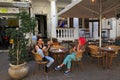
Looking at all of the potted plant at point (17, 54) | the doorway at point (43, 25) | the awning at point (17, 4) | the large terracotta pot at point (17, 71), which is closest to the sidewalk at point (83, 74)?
the large terracotta pot at point (17, 71)

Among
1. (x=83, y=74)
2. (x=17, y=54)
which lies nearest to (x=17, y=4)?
(x=17, y=54)

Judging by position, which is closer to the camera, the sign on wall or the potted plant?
the potted plant

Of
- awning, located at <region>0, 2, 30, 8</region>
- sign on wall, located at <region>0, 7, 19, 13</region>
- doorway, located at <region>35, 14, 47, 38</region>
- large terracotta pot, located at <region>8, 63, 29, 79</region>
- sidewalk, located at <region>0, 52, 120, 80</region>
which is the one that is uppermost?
awning, located at <region>0, 2, 30, 8</region>

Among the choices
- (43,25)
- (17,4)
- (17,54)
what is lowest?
(17,54)

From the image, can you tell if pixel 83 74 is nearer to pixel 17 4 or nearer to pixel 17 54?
pixel 17 54

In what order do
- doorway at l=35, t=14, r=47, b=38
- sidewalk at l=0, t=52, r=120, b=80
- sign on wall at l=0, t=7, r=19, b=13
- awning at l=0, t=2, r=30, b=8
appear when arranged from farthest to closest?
doorway at l=35, t=14, r=47, b=38
sign on wall at l=0, t=7, r=19, b=13
awning at l=0, t=2, r=30, b=8
sidewalk at l=0, t=52, r=120, b=80

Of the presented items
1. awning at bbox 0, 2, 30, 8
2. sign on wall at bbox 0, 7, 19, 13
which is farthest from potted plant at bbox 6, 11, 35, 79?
sign on wall at bbox 0, 7, 19, 13

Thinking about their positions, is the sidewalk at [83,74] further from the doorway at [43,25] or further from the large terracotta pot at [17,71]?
Result: the doorway at [43,25]

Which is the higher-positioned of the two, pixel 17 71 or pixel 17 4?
pixel 17 4

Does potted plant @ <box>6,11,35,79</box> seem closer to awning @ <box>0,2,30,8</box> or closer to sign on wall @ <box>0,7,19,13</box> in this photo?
awning @ <box>0,2,30,8</box>

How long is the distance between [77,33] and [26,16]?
272 inches

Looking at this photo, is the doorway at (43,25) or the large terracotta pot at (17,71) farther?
the doorway at (43,25)

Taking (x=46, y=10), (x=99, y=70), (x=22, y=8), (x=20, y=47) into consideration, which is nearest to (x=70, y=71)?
(x=99, y=70)

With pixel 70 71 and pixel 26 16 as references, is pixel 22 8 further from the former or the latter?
pixel 70 71
